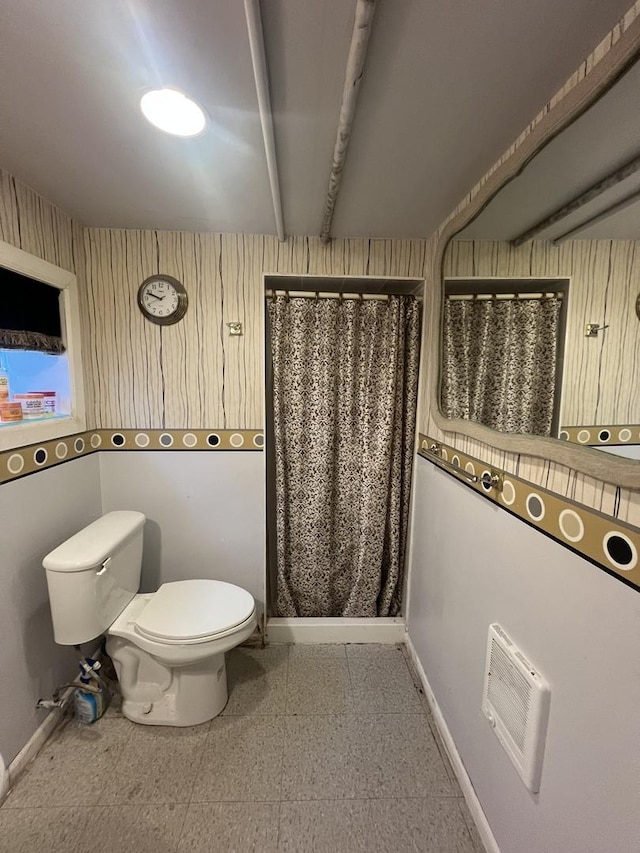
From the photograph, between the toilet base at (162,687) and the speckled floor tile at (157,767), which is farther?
the toilet base at (162,687)

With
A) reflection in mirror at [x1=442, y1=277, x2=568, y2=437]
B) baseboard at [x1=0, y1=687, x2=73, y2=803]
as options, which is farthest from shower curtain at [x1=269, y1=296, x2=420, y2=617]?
baseboard at [x1=0, y1=687, x2=73, y2=803]

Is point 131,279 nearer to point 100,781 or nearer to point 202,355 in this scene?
point 202,355

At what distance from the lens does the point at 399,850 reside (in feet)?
3.60

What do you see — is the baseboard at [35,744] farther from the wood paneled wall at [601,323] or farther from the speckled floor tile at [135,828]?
the wood paneled wall at [601,323]

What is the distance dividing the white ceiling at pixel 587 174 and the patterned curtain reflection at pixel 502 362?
0.20 m

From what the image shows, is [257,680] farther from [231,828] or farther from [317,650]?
[231,828]

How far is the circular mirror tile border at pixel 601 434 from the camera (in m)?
0.71

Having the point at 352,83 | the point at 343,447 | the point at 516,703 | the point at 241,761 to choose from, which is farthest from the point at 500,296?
the point at 241,761

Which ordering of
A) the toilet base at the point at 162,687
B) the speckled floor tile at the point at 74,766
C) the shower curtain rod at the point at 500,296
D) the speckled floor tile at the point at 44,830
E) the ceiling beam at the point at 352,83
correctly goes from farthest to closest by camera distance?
the toilet base at the point at 162,687 < the speckled floor tile at the point at 74,766 < the speckled floor tile at the point at 44,830 < the shower curtain rod at the point at 500,296 < the ceiling beam at the point at 352,83

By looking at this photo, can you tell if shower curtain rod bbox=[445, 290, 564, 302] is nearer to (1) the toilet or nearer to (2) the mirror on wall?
(2) the mirror on wall

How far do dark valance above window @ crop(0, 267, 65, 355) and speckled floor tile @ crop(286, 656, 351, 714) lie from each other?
1.90 metres

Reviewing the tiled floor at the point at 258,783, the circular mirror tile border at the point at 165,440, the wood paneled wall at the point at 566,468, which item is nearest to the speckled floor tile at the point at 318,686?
the tiled floor at the point at 258,783

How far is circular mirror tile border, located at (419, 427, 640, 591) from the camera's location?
2.21 feet

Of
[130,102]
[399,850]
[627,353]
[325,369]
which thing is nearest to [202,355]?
[325,369]
